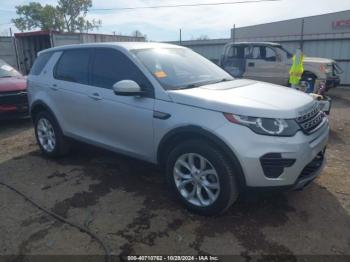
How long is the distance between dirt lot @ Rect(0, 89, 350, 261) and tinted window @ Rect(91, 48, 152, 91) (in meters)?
1.31

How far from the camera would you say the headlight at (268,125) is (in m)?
3.01

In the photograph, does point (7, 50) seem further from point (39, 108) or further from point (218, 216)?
point (218, 216)

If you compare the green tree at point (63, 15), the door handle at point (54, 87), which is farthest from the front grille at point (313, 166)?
the green tree at point (63, 15)

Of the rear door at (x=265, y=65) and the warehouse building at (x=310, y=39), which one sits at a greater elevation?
the warehouse building at (x=310, y=39)

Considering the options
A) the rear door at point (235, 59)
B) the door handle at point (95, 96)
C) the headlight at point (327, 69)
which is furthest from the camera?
the rear door at point (235, 59)

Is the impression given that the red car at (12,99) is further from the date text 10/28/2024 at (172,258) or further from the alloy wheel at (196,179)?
the date text 10/28/2024 at (172,258)

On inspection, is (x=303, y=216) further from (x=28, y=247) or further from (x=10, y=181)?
(x=10, y=181)

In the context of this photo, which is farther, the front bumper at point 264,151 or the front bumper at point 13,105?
the front bumper at point 13,105

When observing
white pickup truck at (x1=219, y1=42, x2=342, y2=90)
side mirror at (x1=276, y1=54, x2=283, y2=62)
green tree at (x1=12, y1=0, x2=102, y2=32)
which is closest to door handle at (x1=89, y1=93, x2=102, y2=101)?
white pickup truck at (x1=219, y1=42, x2=342, y2=90)

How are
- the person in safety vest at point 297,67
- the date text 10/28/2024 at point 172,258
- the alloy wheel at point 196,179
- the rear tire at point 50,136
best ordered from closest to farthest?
the date text 10/28/2024 at point 172,258, the alloy wheel at point 196,179, the rear tire at point 50,136, the person in safety vest at point 297,67

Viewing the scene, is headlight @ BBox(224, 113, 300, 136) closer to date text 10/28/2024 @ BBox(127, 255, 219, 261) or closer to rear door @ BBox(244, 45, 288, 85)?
date text 10/28/2024 @ BBox(127, 255, 219, 261)

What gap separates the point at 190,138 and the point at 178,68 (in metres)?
1.06

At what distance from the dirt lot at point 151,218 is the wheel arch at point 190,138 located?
0.51 metres

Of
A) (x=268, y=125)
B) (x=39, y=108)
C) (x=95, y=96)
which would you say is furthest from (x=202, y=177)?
(x=39, y=108)
